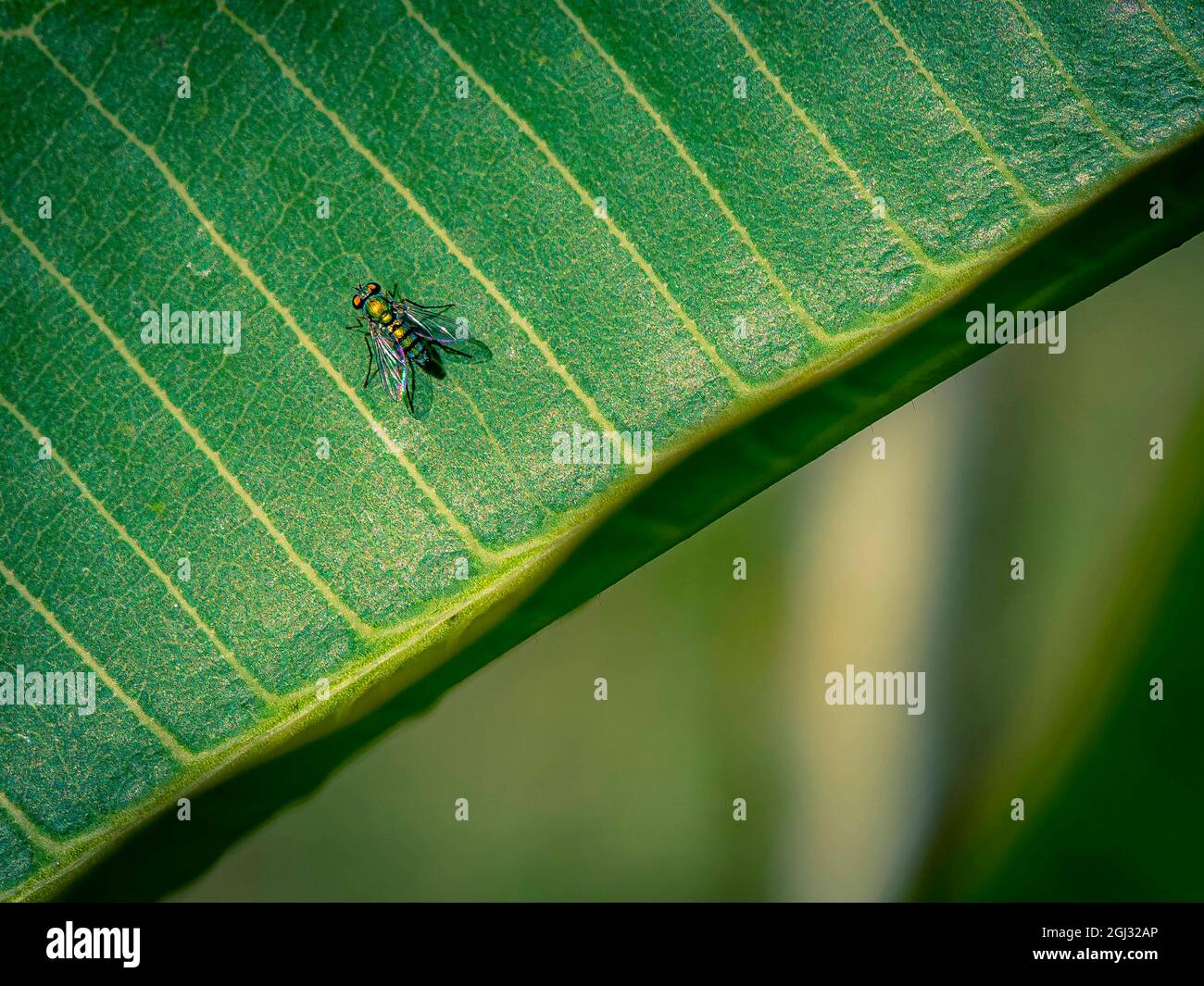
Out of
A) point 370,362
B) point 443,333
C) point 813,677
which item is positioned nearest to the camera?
point 370,362

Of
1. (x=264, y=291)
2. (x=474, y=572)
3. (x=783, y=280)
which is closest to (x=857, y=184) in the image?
(x=783, y=280)

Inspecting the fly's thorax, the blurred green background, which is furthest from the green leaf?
the blurred green background

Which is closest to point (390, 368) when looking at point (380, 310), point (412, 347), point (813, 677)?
point (412, 347)

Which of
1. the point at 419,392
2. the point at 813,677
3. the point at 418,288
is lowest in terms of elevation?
the point at 813,677

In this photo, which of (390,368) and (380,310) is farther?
(380,310)

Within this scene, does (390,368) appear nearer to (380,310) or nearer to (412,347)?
(412,347)

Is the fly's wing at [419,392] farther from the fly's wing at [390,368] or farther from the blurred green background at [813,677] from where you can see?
the blurred green background at [813,677]

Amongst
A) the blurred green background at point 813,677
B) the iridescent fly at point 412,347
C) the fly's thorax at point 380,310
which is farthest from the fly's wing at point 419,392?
the blurred green background at point 813,677
